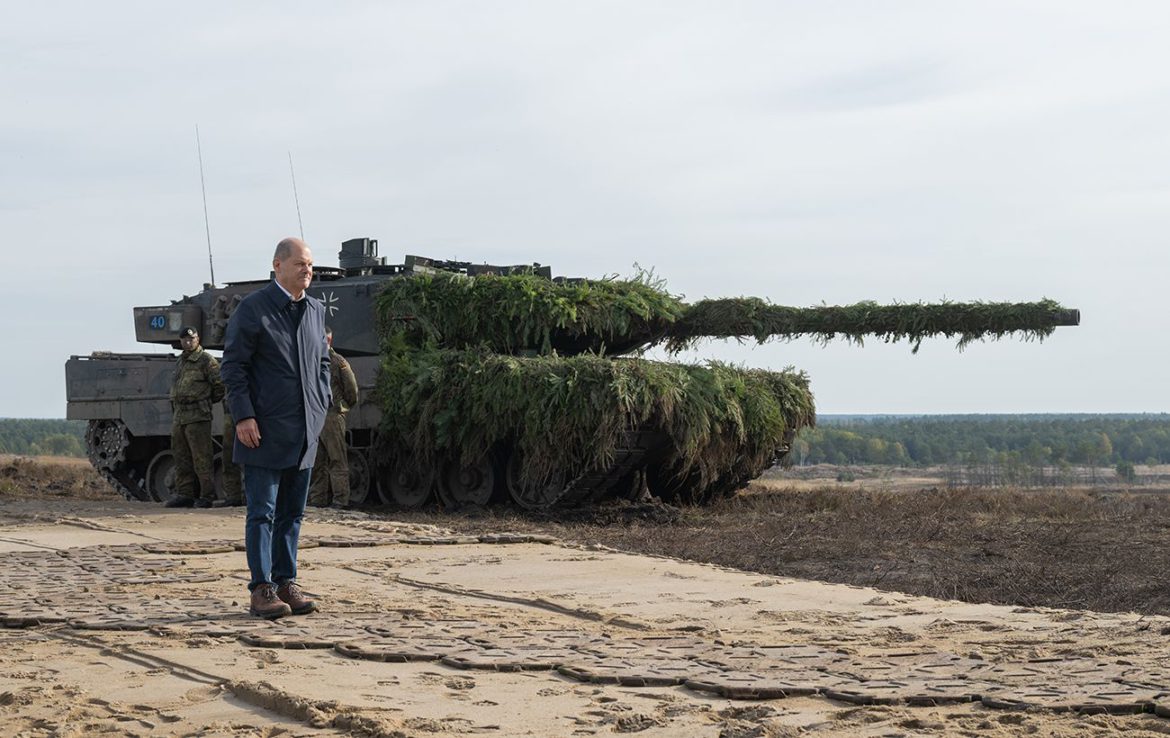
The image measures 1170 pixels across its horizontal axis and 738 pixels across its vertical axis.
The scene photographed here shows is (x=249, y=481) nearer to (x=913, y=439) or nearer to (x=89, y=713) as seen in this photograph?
(x=89, y=713)

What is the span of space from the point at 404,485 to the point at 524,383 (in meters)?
2.58

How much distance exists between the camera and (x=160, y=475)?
19.1 m

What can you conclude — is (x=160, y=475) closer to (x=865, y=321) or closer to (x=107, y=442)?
(x=107, y=442)

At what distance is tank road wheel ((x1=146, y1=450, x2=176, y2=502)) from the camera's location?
18.9m

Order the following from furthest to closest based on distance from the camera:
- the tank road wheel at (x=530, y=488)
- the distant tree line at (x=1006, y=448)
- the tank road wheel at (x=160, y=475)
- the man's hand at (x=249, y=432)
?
the distant tree line at (x=1006, y=448)
the tank road wheel at (x=160, y=475)
the tank road wheel at (x=530, y=488)
the man's hand at (x=249, y=432)

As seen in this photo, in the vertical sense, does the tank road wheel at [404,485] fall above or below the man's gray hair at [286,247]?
below

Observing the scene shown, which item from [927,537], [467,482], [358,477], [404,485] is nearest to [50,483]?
[358,477]

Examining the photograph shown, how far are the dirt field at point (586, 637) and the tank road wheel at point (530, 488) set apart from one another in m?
3.76

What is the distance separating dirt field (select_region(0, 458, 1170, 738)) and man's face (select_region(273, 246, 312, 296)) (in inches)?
56.7

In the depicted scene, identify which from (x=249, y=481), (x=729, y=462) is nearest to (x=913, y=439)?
(x=729, y=462)

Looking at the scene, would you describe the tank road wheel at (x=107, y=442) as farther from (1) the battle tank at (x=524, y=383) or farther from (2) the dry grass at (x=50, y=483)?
(2) the dry grass at (x=50, y=483)

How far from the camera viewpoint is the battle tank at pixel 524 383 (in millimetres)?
15562

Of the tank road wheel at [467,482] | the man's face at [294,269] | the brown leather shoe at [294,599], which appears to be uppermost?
the man's face at [294,269]

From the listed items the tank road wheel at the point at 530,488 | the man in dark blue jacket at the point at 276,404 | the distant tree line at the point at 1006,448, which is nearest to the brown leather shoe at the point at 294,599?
the man in dark blue jacket at the point at 276,404
